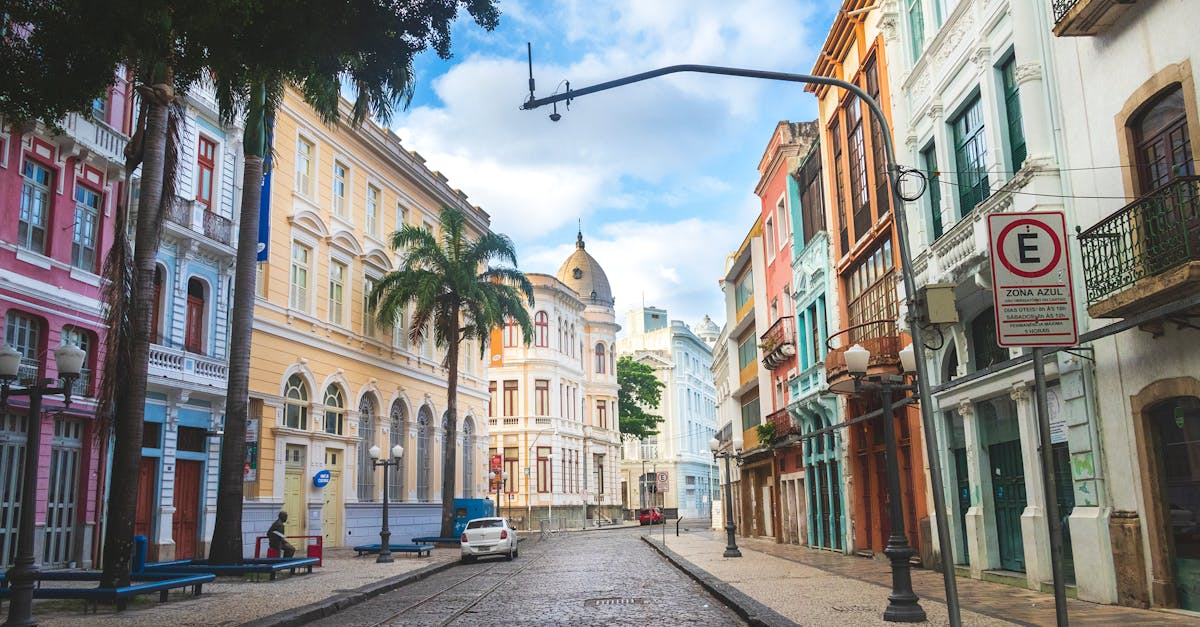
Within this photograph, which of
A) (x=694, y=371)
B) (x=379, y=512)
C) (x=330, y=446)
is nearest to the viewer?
(x=330, y=446)

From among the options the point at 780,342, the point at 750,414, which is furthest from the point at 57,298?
the point at 750,414

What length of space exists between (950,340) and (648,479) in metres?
68.1

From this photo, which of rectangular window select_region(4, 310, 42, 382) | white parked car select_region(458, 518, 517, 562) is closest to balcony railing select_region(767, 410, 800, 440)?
white parked car select_region(458, 518, 517, 562)

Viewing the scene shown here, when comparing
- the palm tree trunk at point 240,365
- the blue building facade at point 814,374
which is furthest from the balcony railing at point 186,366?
the blue building facade at point 814,374

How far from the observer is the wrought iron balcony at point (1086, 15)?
11.5m

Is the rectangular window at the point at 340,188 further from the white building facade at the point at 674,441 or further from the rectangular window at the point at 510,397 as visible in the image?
the white building facade at the point at 674,441

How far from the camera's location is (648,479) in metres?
84.8

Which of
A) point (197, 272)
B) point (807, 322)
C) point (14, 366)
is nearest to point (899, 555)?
point (14, 366)

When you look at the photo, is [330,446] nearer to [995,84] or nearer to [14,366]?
[14,366]

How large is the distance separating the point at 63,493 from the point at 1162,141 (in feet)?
68.4

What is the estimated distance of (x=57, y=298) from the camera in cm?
2011

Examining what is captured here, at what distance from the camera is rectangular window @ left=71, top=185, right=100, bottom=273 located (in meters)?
21.2

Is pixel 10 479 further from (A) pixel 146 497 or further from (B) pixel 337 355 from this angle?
(B) pixel 337 355

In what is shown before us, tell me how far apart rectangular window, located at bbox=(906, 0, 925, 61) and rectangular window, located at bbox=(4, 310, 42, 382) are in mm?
18723
